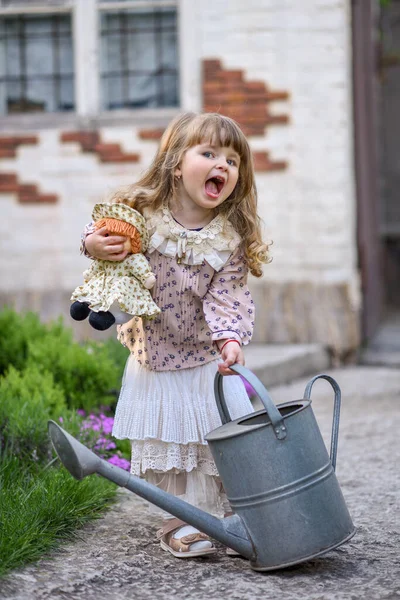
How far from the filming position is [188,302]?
117 inches

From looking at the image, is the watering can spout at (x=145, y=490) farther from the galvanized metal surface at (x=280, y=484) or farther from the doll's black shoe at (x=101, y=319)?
the doll's black shoe at (x=101, y=319)

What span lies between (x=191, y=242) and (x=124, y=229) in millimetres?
220

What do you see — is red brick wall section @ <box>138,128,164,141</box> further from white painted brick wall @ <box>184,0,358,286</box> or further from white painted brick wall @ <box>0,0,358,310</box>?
white painted brick wall @ <box>184,0,358,286</box>

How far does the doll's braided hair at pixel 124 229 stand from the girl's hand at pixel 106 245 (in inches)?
0.6

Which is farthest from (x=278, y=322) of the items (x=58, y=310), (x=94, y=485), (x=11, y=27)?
(x=94, y=485)

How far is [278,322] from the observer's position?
671 cm

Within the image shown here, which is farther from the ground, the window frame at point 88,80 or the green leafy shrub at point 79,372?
the window frame at point 88,80

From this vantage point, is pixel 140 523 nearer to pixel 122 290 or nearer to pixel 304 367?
pixel 122 290

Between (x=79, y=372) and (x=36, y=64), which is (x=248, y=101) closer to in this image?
(x=36, y=64)

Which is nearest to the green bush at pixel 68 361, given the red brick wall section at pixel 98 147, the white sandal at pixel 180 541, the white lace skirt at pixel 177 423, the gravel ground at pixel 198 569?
the gravel ground at pixel 198 569

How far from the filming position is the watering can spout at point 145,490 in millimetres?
2471

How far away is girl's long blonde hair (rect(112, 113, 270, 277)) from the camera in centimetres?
291

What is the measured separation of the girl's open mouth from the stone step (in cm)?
264

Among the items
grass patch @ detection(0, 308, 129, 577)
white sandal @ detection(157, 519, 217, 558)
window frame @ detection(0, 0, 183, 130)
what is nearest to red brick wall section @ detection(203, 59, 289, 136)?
window frame @ detection(0, 0, 183, 130)
